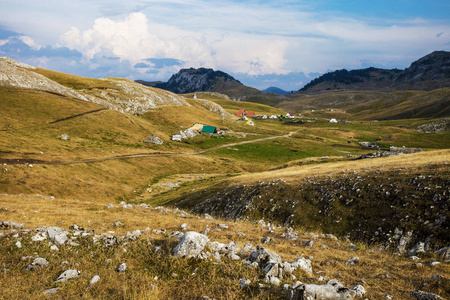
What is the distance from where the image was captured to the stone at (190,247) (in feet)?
39.0

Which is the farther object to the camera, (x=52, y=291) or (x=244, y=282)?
Result: (x=244, y=282)

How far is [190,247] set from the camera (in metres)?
12.1

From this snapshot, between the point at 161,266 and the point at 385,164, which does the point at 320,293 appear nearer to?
the point at 161,266

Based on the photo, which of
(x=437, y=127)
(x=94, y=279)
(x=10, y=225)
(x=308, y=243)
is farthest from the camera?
(x=437, y=127)

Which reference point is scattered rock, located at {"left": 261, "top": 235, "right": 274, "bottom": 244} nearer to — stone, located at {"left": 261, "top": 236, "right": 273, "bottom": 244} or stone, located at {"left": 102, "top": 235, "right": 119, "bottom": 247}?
stone, located at {"left": 261, "top": 236, "right": 273, "bottom": 244}

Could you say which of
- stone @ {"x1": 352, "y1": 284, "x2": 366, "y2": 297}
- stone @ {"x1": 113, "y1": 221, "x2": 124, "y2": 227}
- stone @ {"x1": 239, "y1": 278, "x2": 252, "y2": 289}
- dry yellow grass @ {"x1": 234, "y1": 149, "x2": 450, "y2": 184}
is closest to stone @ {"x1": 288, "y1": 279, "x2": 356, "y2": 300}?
stone @ {"x1": 352, "y1": 284, "x2": 366, "y2": 297}

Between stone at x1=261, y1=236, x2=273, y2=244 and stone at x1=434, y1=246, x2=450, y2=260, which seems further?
stone at x1=261, y1=236, x2=273, y2=244

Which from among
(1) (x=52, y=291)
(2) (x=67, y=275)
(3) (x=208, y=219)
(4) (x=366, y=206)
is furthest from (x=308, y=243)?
(1) (x=52, y=291)

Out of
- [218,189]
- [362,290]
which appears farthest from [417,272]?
[218,189]

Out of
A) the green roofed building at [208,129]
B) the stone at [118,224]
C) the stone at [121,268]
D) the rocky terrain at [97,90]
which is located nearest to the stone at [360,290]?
the stone at [121,268]

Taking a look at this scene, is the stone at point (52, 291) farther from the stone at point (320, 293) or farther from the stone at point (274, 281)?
the stone at point (320, 293)

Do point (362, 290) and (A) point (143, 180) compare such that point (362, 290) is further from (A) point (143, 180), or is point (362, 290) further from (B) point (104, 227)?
(A) point (143, 180)

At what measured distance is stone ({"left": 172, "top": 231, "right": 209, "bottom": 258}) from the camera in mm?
11891

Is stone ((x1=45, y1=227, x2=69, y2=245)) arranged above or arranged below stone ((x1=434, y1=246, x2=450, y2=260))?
below
